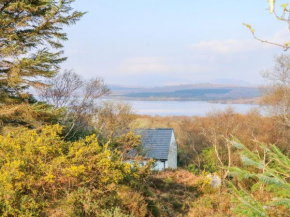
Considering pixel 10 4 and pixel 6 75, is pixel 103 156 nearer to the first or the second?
pixel 6 75

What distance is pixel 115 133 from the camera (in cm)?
1617

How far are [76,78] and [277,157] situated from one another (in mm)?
14811

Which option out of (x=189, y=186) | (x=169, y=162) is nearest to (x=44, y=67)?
(x=189, y=186)

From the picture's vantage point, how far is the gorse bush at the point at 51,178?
5465 millimetres

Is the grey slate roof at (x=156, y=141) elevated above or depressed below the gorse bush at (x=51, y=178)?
below

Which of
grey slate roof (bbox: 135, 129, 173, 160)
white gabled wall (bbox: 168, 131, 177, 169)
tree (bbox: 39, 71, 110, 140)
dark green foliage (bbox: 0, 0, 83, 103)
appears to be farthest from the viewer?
white gabled wall (bbox: 168, 131, 177, 169)

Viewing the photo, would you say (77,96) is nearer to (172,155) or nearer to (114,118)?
A: (114,118)

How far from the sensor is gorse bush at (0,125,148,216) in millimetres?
5465

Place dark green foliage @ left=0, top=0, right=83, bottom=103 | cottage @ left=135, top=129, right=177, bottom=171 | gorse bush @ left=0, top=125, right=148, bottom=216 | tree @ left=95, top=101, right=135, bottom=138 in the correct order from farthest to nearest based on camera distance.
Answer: cottage @ left=135, top=129, right=177, bottom=171 < tree @ left=95, top=101, right=135, bottom=138 < dark green foliage @ left=0, top=0, right=83, bottom=103 < gorse bush @ left=0, top=125, right=148, bottom=216

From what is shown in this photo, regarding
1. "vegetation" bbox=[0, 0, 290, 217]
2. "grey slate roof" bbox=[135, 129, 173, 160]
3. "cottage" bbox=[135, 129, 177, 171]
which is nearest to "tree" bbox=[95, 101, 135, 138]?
"vegetation" bbox=[0, 0, 290, 217]

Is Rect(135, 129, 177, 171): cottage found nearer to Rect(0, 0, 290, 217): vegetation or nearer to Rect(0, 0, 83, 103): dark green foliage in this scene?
Rect(0, 0, 290, 217): vegetation

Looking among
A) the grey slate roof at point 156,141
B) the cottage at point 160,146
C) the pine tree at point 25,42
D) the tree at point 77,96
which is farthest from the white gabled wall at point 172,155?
the pine tree at point 25,42

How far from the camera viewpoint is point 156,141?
2153 cm

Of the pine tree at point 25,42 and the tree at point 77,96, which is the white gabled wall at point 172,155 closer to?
the tree at point 77,96
